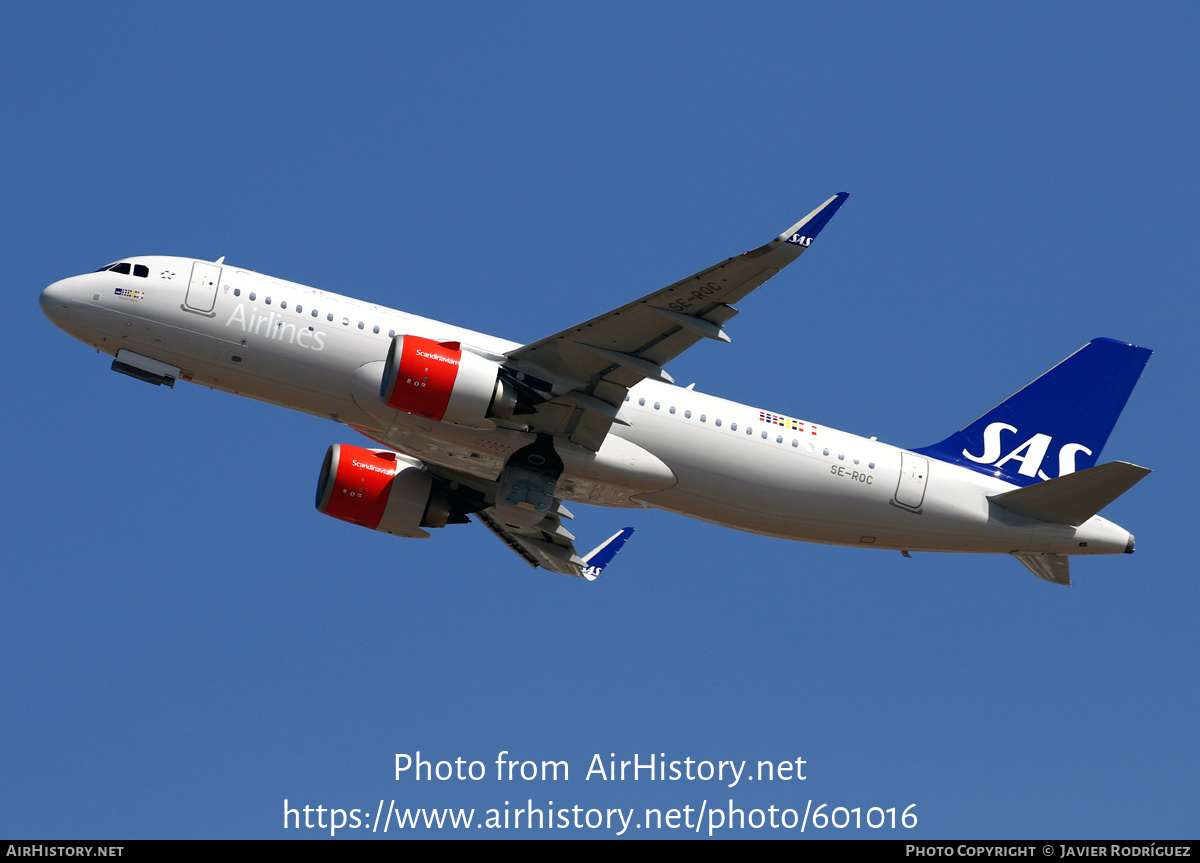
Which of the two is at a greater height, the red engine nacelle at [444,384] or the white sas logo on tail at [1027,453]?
the white sas logo on tail at [1027,453]

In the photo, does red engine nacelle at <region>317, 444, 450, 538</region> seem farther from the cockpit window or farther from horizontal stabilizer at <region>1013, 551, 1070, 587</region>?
horizontal stabilizer at <region>1013, 551, 1070, 587</region>

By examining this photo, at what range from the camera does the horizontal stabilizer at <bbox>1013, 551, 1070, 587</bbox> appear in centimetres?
3675

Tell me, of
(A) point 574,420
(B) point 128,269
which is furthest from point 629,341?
(B) point 128,269

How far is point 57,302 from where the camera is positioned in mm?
32531

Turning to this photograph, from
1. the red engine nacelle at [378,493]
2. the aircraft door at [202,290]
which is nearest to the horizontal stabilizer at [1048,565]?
the red engine nacelle at [378,493]

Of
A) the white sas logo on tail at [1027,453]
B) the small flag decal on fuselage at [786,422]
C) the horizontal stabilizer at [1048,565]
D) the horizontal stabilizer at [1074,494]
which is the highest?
the white sas logo on tail at [1027,453]

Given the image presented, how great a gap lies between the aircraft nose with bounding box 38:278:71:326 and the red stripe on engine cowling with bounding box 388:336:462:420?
31.7 feet

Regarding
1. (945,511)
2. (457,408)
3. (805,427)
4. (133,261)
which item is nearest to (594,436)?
(457,408)

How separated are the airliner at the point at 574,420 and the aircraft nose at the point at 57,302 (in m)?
0.05

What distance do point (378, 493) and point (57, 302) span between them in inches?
430

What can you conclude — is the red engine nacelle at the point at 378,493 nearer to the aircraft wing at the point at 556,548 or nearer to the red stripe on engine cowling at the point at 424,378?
the aircraft wing at the point at 556,548

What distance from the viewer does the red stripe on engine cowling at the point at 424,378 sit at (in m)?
30.7

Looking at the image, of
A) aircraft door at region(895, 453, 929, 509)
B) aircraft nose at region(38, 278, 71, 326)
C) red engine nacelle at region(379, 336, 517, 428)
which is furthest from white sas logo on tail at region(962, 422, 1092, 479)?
aircraft nose at region(38, 278, 71, 326)
